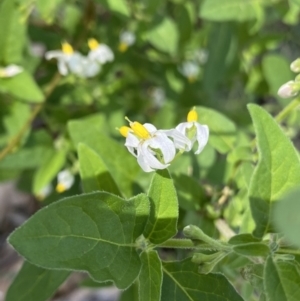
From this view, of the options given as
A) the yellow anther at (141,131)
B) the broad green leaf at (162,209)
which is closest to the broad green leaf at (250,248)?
the broad green leaf at (162,209)

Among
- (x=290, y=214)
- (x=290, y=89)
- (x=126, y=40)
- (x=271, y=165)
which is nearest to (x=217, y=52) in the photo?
(x=126, y=40)

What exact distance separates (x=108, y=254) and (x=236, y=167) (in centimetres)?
56

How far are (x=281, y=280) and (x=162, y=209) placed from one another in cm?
22

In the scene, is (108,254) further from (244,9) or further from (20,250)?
Result: (244,9)

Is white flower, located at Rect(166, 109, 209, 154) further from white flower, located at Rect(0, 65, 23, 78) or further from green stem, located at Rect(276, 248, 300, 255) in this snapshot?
white flower, located at Rect(0, 65, 23, 78)

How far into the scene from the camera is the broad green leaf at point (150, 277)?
0.82 metres

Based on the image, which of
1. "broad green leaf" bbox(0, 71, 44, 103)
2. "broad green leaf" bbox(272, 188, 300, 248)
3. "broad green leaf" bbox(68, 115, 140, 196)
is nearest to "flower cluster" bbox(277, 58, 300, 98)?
"broad green leaf" bbox(68, 115, 140, 196)

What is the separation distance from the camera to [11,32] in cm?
144

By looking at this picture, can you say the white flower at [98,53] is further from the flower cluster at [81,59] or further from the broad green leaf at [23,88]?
the broad green leaf at [23,88]

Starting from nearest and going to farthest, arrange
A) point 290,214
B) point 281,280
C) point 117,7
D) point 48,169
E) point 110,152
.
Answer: point 290,214 < point 281,280 < point 110,152 < point 117,7 < point 48,169

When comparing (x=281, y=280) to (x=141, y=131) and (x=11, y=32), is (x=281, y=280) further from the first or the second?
(x=11, y=32)

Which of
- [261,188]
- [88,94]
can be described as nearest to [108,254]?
[261,188]

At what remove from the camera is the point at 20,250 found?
0.79 m

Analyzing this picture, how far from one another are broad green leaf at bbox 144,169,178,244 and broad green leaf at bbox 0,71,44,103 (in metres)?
0.66
